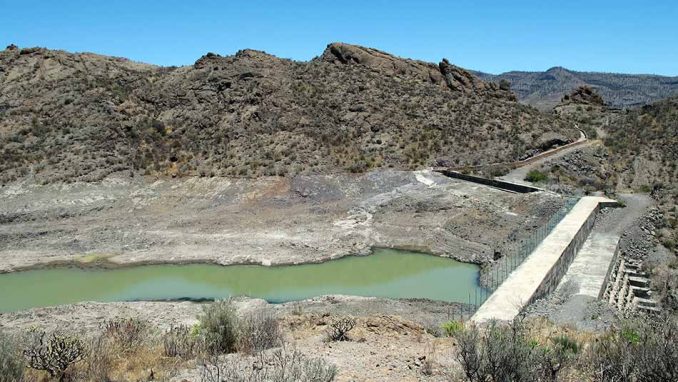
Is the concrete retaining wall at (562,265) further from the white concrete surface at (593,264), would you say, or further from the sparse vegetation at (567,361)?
the sparse vegetation at (567,361)

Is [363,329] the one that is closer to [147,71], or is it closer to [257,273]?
[257,273]

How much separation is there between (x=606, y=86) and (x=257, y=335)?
610 feet

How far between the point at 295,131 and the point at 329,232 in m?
16.5

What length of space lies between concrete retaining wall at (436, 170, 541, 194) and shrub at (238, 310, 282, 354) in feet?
73.9

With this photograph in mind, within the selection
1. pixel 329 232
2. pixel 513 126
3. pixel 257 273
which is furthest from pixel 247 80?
pixel 257 273

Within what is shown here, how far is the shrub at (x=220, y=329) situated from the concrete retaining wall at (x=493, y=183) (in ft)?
75.1

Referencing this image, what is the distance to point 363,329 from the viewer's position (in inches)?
399

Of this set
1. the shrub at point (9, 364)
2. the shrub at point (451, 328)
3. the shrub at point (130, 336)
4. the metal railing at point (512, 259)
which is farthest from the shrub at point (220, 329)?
the metal railing at point (512, 259)

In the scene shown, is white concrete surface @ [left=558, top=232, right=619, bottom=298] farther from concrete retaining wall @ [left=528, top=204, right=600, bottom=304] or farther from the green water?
the green water

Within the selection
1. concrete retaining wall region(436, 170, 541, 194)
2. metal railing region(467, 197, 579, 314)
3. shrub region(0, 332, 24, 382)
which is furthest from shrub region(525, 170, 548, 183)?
shrub region(0, 332, 24, 382)

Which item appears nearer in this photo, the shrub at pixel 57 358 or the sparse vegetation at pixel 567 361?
the sparse vegetation at pixel 567 361

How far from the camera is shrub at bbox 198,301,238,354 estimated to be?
8750 millimetres

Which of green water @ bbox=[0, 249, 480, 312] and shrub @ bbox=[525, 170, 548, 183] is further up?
shrub @ bbox=[525, 170, 548, 183]

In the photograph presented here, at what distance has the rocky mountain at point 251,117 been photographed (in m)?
37.4
